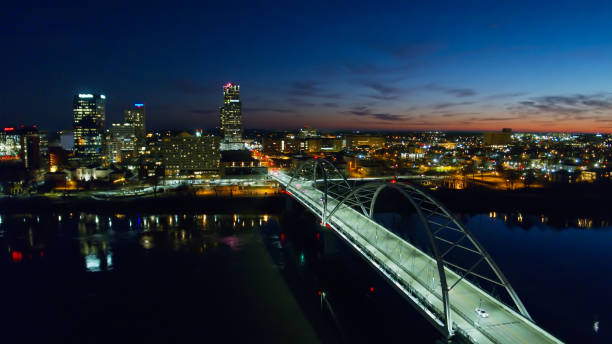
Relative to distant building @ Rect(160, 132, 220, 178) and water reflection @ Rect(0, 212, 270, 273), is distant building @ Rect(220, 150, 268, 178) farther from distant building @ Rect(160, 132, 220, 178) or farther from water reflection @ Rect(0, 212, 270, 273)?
water reflection @ Rect(0, 212, 270, 273)

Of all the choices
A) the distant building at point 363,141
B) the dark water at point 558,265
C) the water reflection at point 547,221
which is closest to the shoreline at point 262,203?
the water reflection at point 547,221

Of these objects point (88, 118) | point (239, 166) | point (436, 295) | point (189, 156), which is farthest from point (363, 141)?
point (436, 295)

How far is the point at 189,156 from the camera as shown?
57562mm

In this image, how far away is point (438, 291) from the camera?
10914 millimetres

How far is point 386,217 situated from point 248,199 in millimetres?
14741

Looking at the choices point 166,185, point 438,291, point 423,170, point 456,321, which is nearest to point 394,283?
point 438,291

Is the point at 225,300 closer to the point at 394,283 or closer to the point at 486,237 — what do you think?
the point at 394,283

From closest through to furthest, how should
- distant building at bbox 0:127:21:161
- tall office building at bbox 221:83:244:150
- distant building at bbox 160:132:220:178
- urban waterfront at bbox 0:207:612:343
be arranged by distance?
1. urban waterfront at bbox 0:207:612:343
2. distant building at bbox 160:132:220:178
3. distant building at bbox 0:127:21:161
4. tall office building at bbox 221:83:244:150

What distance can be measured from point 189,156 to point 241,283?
43.2 meters

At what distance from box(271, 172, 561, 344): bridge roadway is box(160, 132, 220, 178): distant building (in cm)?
4502

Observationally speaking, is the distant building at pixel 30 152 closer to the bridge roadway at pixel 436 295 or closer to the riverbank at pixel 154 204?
the riverbank at pixel 154 204

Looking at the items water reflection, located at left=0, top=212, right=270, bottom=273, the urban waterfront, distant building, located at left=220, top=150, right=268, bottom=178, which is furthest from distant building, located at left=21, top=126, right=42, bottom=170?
the urban waterfront

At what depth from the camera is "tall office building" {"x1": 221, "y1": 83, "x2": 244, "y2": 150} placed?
15012cm

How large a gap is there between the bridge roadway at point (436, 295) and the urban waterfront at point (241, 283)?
251 centimetres
